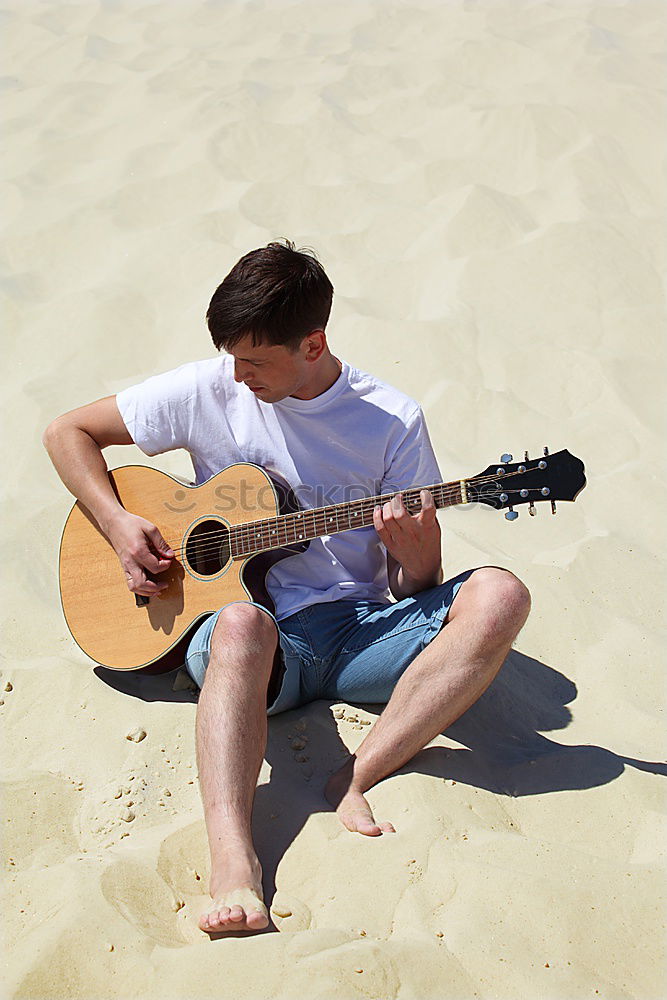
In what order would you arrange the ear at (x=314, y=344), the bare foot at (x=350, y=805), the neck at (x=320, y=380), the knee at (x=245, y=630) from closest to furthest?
1. the bare foot at (x=350, y=805)
2. the knee at (x=245, y=630)
3. the ear at (x=314, y=344)
4. the neck at (x=320, y=380)

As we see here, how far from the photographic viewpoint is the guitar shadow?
218 centimetres

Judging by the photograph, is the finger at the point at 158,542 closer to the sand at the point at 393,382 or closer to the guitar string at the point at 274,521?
the guitar string at the point at 274,521

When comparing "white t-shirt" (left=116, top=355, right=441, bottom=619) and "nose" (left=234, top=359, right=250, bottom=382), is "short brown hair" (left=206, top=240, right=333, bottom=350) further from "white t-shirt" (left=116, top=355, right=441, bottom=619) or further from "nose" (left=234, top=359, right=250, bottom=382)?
"white t-shirt" (left=116, top=355, right=441, bottom=619)

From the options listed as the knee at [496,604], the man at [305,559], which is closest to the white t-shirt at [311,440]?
the man at [305,559]

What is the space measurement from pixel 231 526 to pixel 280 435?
0.89 ft

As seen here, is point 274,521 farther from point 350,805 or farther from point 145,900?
point 145,900

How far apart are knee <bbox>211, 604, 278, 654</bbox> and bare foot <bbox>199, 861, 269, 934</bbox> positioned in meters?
0.48

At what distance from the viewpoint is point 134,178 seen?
502 centimetres

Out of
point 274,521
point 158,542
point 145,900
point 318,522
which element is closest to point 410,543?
point 318,522

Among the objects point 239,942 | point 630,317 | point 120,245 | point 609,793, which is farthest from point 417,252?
point 239,942

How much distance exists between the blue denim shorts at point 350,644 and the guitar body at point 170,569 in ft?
0.28

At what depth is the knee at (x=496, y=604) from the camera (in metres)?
2.21

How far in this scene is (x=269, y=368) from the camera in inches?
92.0

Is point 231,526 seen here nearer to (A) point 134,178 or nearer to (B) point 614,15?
(A) point 134,178
